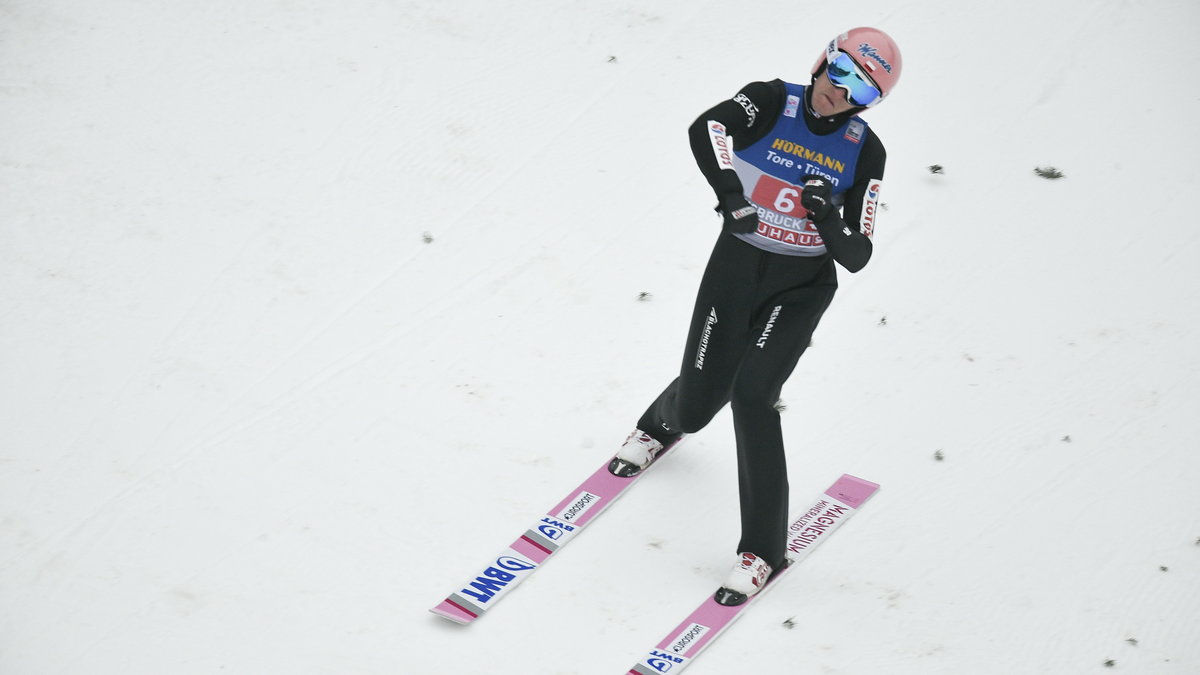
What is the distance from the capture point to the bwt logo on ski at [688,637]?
5.18 meters

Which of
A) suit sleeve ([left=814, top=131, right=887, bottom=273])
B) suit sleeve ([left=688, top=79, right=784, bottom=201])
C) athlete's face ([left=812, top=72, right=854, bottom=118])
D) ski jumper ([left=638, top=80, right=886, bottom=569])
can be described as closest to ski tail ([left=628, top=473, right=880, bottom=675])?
ski jumper ([left=638, top=80, right=886, bottom=569])

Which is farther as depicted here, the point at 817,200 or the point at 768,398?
the point at 768,398

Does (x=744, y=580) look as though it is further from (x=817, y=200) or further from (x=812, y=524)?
(x=817, y=200)

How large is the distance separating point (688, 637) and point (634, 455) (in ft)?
3.47

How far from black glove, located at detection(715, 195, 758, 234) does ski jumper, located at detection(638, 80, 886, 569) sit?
0.05 meters

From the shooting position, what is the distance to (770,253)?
531 centimetres

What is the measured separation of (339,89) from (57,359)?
273 centimetres

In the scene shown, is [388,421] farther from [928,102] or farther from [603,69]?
[928,102]

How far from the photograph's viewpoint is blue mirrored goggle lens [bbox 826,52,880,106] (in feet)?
16.3

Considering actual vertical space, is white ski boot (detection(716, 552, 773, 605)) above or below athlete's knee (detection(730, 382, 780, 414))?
below

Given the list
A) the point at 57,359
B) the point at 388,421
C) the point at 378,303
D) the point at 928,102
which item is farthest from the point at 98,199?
the point at 928,102

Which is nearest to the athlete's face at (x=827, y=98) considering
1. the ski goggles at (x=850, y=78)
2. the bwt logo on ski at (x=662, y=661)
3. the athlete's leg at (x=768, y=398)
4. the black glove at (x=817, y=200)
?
the ski goggles at (x=850, y=78)

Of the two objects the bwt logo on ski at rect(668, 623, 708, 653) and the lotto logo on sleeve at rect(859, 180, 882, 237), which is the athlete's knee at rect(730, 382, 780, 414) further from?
the bwt logo on ski at rect(668, 623, 708, 653)

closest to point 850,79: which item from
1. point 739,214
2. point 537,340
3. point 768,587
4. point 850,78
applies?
point 850,78
